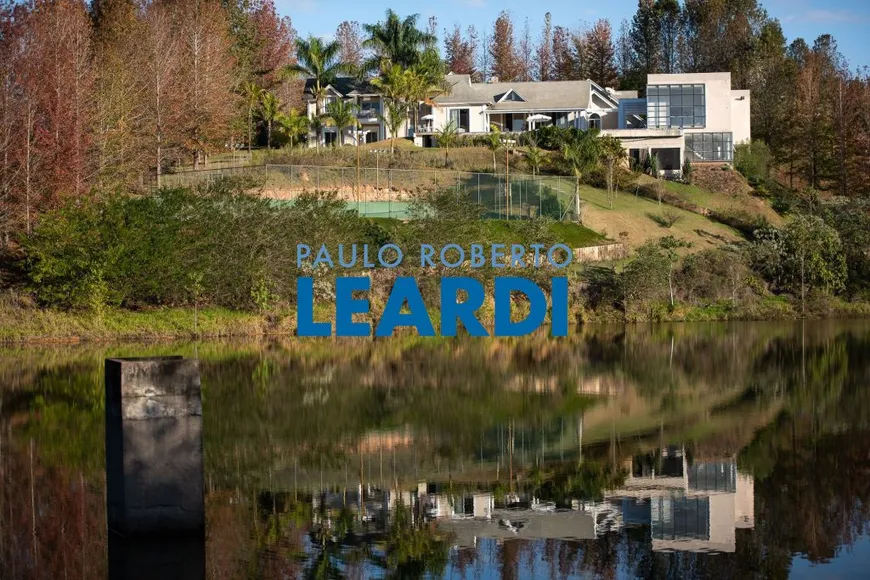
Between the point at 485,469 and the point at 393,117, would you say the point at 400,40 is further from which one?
the point at 485,469

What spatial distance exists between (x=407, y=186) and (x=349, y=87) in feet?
96.9

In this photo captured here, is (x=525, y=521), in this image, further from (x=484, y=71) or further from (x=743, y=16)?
(x=484, y=71)

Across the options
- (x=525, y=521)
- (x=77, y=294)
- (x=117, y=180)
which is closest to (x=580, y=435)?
(x=525, y=521)

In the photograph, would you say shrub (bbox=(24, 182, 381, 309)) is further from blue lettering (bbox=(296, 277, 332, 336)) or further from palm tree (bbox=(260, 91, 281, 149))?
palm tree (bbox=(260, 91, 281, 149))

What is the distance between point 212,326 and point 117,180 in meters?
15.6

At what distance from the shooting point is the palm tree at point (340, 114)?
3238 inches

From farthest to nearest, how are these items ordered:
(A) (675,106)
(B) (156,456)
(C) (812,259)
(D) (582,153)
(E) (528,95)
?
(E) (528,95), (A) (675,106), (D) (582,153), (C) (812,259), (B) (156,456)

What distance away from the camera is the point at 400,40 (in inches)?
3474

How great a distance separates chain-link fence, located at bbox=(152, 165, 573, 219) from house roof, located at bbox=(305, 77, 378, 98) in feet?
86.9

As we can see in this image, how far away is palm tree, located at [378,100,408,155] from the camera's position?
8112 centimetres

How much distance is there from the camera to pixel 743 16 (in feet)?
370

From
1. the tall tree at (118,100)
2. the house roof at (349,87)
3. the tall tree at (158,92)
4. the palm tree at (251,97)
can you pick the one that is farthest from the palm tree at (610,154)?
the tall tree at (118,100)

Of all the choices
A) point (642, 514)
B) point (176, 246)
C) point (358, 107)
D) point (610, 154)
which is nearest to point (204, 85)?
point (358, 107)

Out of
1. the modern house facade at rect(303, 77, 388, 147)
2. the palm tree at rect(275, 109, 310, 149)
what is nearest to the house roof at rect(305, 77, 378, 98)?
the modern house facade at rect(303, 77, 388, 147)
